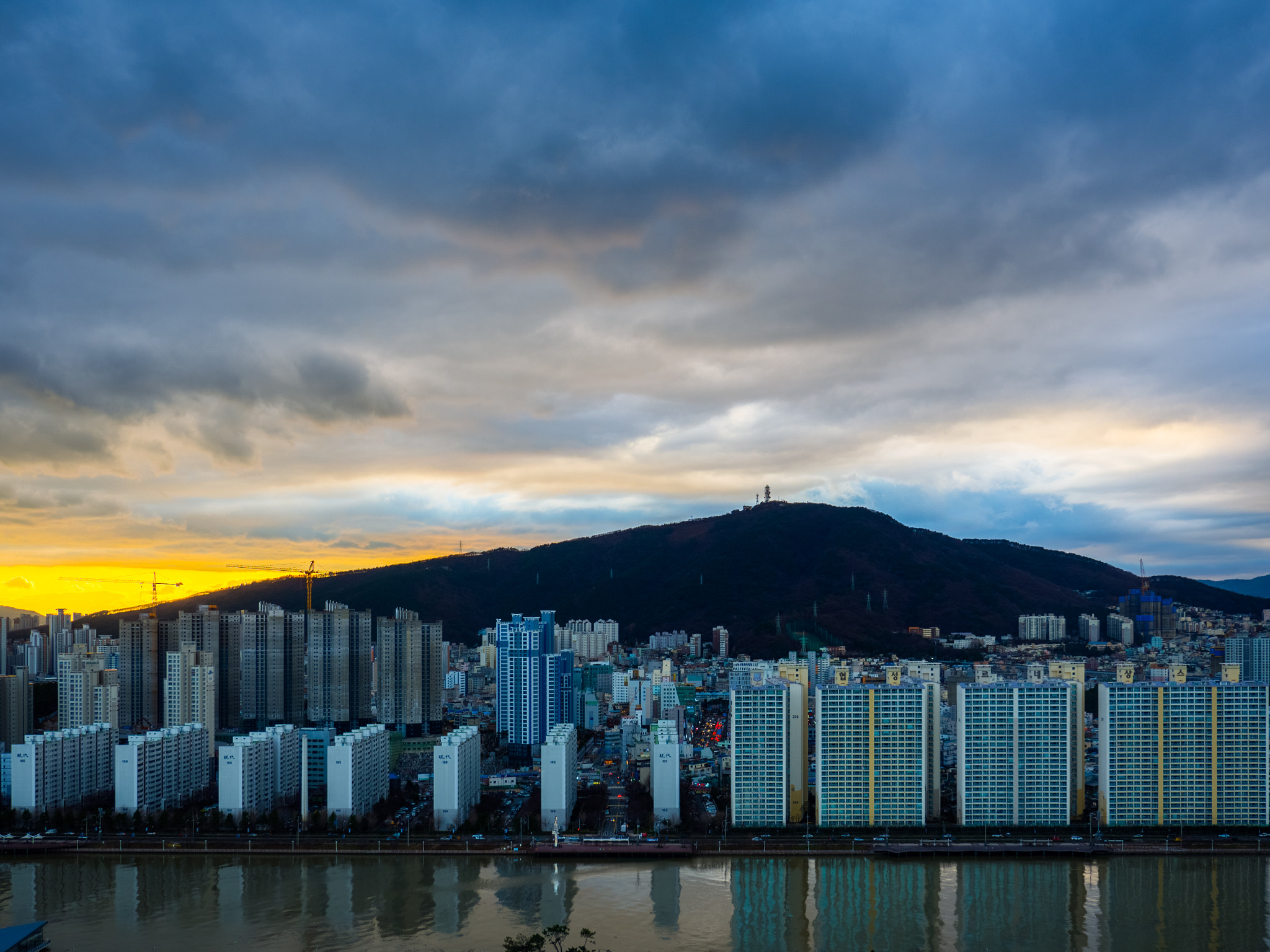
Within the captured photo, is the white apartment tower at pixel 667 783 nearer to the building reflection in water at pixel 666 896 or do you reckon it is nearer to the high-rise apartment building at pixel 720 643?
the building reflection in water at pixel 666 896

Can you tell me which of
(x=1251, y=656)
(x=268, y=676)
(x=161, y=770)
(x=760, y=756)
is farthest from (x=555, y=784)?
(x=1251, y=656)

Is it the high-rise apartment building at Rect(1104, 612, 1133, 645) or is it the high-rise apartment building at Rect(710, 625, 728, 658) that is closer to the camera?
the high-rise apartment building at Rect(710, 625, 728, 658)

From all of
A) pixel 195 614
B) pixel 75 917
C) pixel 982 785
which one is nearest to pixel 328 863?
pixel 75 917

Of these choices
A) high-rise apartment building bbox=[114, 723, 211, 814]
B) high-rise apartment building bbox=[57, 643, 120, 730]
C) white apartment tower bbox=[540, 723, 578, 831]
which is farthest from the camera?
high-rise apartment building bbox=[57, 643, 120, 730]

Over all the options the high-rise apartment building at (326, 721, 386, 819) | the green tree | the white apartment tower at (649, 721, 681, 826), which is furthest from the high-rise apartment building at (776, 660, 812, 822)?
the high-rise apartment building at (326, 721, 386, 819)

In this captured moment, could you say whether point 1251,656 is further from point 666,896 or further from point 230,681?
point 230,681

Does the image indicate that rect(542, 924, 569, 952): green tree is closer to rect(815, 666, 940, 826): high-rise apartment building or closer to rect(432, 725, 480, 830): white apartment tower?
rect(432, 725, 480, 830): white apartment tower

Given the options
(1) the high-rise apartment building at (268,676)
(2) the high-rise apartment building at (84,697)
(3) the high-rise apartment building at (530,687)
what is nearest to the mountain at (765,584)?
(3) the high-rise apartment building at (530,687)
